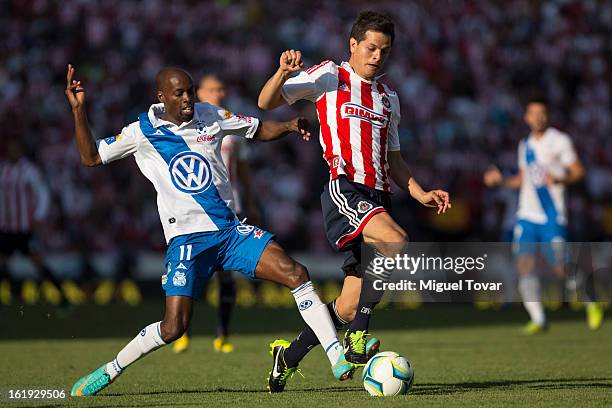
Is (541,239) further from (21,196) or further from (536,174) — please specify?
(21,196)

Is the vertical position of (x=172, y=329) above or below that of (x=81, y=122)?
below

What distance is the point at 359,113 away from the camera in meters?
6.64

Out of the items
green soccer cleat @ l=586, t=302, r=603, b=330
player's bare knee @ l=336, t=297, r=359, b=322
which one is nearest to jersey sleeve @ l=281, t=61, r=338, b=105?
player's bare knee @ l=336, t=297, r=359, b=322

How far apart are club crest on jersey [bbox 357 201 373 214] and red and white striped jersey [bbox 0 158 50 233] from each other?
7.50m

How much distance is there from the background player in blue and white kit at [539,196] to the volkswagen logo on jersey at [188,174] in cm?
584

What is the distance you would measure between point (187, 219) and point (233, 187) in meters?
3.22

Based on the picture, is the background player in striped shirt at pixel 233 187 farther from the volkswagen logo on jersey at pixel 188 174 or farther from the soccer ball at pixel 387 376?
the soccer ball at pixel 387 376

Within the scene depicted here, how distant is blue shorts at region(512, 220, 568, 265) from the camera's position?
11.7m

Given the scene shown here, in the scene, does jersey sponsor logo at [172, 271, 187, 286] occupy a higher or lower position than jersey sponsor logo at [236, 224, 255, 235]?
lower

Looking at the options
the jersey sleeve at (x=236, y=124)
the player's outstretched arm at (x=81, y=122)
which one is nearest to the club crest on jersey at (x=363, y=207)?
the jersey sleeve at (x=236, y=124)

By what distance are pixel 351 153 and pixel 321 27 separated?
15.0 m

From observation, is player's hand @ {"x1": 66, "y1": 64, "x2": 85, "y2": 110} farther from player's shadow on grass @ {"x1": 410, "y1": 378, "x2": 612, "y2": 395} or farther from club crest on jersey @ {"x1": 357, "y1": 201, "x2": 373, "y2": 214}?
player's shadow on grass @ {"x1": 410, "y1": 378, "x2": 612, "y2": 395}

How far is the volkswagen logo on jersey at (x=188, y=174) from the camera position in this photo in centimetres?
648

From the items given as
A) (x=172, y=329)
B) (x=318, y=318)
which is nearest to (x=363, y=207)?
(x=318, y=318)
